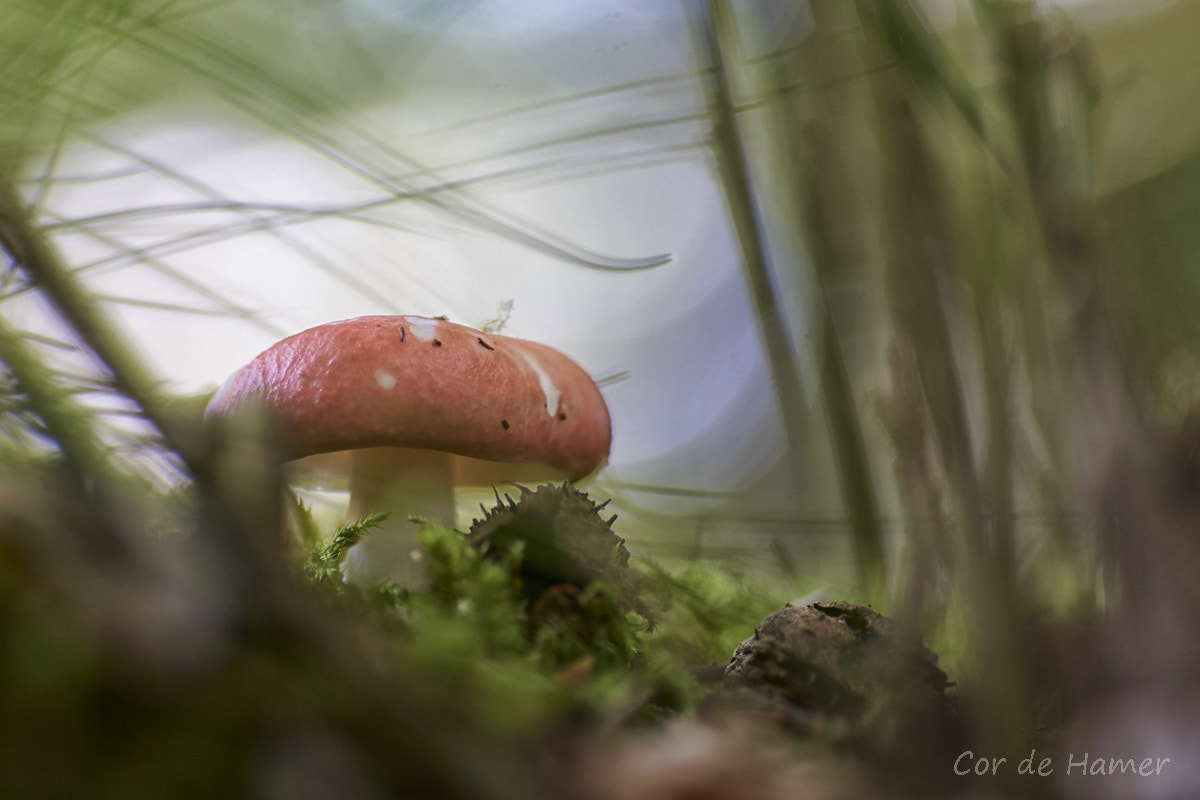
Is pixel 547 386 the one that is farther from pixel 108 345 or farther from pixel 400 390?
pixel 108 345

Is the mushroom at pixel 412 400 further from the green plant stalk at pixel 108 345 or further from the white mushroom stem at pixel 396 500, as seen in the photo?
the green plant stalk at pixel 108 345

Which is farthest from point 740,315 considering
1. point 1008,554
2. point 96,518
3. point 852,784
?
point 96,518

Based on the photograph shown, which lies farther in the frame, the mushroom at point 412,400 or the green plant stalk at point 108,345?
the mushroom at point 412,400

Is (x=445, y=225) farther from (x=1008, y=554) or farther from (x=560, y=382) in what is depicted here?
(x=1008, y=554)

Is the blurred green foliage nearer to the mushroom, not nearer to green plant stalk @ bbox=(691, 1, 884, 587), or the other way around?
green plant stalk @ bbox=(691, 1, 884, 587)

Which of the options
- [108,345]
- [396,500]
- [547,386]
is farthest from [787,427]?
[108,345]

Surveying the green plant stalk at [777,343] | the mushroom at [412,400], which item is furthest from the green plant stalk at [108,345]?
the green plant stalk at [777,343]

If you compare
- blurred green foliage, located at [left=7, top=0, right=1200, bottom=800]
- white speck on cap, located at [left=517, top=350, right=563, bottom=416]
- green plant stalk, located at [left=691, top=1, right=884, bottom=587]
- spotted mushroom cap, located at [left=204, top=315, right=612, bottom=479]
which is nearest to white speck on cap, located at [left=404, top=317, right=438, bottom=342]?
spotted mushroom cap, located at [left=204, top=315, right=612, bottom=479]

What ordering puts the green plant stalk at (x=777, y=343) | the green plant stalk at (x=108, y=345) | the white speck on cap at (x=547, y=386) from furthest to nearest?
1. the white speck on cap at (x=547, y=386)
2. the green plant stalk at (x=777, y=343)
3. the green plant stalk at (x=108, y=345)
